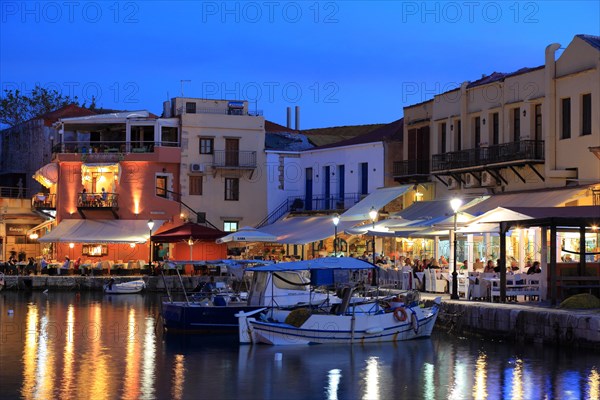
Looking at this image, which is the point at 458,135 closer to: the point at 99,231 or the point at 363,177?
the point at 363,177

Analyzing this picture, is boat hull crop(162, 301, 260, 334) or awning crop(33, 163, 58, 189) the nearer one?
boat hull crop(162, 301, 260, 334)

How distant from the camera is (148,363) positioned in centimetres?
2697

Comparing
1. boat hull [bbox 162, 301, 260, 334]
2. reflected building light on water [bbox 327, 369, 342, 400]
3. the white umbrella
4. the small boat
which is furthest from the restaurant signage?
reflected building light on water [bbox 327, 369, 342, 400]

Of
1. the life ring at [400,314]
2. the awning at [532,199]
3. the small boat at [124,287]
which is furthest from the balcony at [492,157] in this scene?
the small boat at [124,287]

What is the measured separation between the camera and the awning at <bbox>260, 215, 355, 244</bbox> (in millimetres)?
54794

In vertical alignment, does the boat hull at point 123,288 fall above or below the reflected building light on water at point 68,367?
above

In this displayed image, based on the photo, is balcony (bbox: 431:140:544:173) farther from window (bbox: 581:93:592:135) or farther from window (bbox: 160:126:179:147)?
window (bbox: 160:126:179:147)

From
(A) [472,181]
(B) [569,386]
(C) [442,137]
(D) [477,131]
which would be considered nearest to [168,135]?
(C) [442,137]

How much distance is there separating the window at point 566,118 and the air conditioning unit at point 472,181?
6.04 m

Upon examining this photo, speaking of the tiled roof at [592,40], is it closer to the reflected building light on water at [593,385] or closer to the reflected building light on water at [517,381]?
the reflected building light on water at [517,381]

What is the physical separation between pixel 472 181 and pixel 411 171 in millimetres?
6089

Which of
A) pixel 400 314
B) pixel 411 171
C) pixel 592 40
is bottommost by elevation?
pixel 400 314

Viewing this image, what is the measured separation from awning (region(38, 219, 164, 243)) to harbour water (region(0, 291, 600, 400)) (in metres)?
26.0

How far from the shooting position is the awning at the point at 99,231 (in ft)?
199
